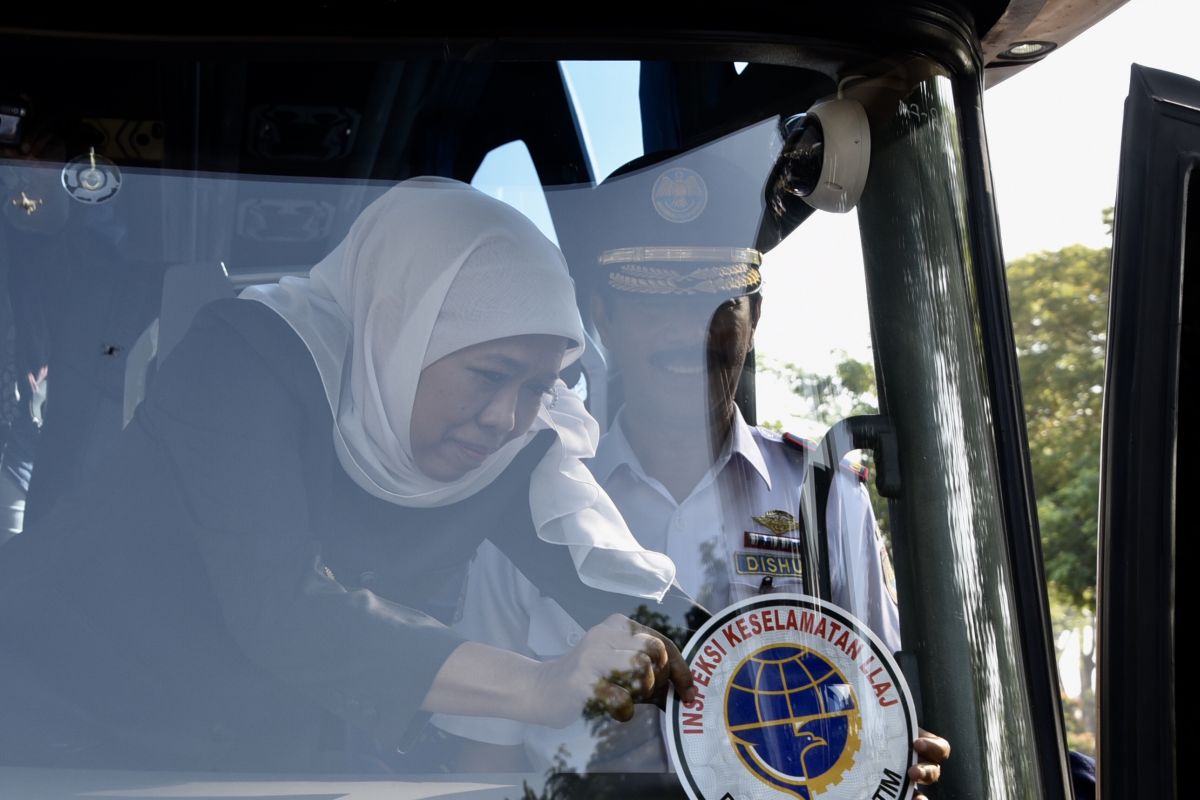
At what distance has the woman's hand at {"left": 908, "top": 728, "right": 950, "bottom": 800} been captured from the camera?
1415 mm

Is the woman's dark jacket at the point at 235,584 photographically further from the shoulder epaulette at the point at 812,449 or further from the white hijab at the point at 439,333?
the shoulder epaulette at the point at 812,449

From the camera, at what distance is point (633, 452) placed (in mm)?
1468

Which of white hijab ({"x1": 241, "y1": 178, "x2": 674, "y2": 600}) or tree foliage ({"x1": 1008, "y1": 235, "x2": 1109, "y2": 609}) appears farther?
tree foliage ({"x1": 1008, "y1": 235, "x2": 1109, "y2": 609})

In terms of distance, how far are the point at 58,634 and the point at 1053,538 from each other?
61.5 feet

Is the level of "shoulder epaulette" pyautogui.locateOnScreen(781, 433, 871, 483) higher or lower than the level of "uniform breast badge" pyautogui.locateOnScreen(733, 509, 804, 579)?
higher

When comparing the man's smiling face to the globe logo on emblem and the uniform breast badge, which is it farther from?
the globe logo on emblem

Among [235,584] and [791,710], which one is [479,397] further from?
[791,710]

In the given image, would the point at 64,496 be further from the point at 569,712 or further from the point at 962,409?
the point at 962,409

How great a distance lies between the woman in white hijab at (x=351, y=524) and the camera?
1354mm

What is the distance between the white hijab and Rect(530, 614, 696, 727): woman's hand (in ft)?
0.19

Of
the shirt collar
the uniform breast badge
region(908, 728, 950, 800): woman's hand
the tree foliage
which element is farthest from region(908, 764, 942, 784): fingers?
the tree foliage

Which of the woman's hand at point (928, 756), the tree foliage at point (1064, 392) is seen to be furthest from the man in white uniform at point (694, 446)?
the tree foliage at point (1064, 392)

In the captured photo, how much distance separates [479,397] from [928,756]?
2.05 feet

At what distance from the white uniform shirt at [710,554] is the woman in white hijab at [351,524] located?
0.02 meters
